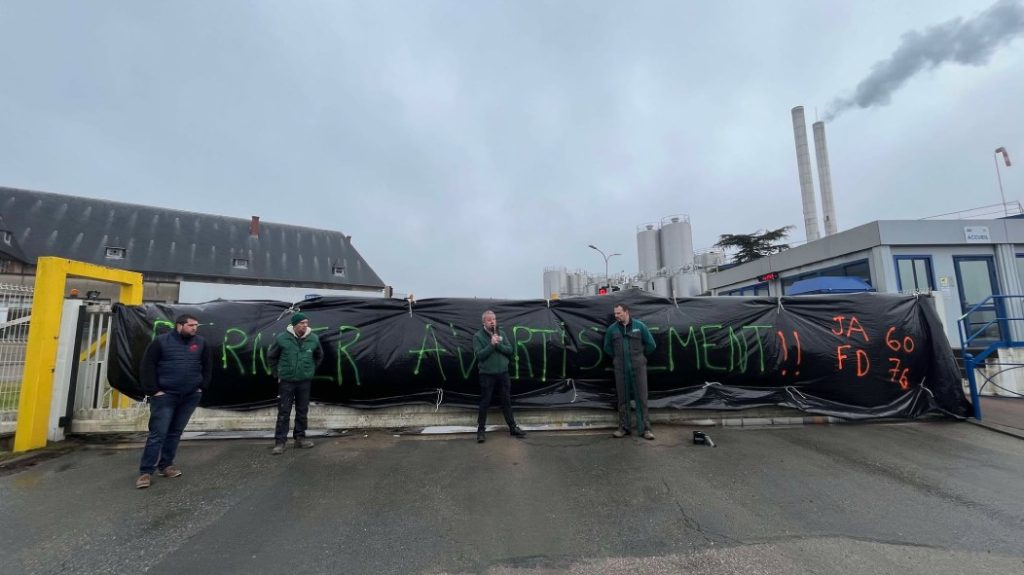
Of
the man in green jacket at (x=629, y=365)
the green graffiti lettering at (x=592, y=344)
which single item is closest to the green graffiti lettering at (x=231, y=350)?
the green graffiti lettering at (x=592, y=344)

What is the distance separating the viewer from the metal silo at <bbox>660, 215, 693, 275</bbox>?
38.0m

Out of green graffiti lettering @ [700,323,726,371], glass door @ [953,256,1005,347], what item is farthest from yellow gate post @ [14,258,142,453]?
glass door @ [953,256,1005,347]

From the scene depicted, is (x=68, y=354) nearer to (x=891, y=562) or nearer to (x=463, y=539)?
(x=463, y=539)

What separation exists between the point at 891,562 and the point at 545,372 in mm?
4092

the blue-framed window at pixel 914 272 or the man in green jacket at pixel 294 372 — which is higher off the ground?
the blue-framed window at pixel 914 272

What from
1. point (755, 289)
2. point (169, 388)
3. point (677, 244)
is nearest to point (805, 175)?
point (677, 244)

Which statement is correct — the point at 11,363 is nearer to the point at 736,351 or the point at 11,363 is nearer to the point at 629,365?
the point at 629,365

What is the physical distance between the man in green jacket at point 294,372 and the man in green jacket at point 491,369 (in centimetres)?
215

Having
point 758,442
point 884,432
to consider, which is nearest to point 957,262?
point 884,432

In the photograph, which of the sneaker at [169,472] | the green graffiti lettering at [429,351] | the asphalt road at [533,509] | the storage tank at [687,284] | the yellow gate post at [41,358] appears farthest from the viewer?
the storage tank at [687,284]

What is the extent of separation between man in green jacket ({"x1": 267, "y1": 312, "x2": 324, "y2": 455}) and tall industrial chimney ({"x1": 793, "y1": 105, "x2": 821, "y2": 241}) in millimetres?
38424

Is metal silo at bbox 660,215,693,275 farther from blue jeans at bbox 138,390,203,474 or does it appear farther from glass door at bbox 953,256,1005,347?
blue jeans at bbox 138,390,203,474

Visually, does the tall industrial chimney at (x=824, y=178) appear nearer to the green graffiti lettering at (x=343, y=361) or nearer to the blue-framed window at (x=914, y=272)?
the blue-framed window at (x=914, y=272)

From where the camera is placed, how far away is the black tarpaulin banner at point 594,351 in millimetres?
5953
